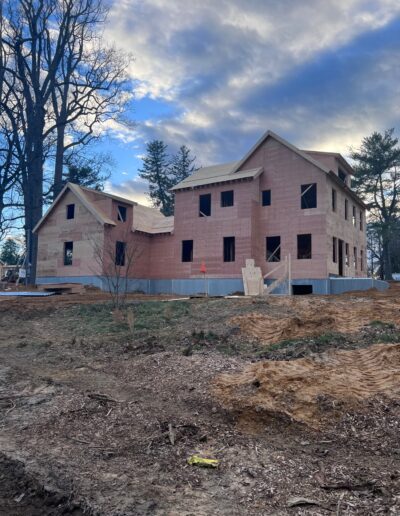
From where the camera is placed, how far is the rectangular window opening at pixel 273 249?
2347cm

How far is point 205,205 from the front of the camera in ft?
84.9

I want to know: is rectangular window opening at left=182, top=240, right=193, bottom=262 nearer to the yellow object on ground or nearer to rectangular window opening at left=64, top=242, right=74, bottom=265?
rectangular window opening at left=64, top=242, right=74, bottom=265

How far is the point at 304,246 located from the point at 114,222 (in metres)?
11.7

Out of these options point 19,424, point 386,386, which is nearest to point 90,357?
point 19,424

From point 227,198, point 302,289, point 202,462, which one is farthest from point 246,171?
point 202,462

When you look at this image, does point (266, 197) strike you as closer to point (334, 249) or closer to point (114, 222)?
point (334, 249)

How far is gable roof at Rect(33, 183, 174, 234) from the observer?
25.7 metres

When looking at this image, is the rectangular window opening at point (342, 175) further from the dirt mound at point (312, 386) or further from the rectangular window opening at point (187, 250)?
the dirt mound at point (312, 386)

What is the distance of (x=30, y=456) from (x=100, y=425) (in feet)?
3.26

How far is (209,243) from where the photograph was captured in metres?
24.8

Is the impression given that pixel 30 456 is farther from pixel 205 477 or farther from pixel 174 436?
pixel 205 477

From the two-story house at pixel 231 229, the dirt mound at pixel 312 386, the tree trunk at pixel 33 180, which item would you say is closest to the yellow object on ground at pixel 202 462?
the dirt mound at pixel 312 386

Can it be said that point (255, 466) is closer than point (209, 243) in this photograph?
Yes

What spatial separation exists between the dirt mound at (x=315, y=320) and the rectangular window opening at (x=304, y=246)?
8.19 m
